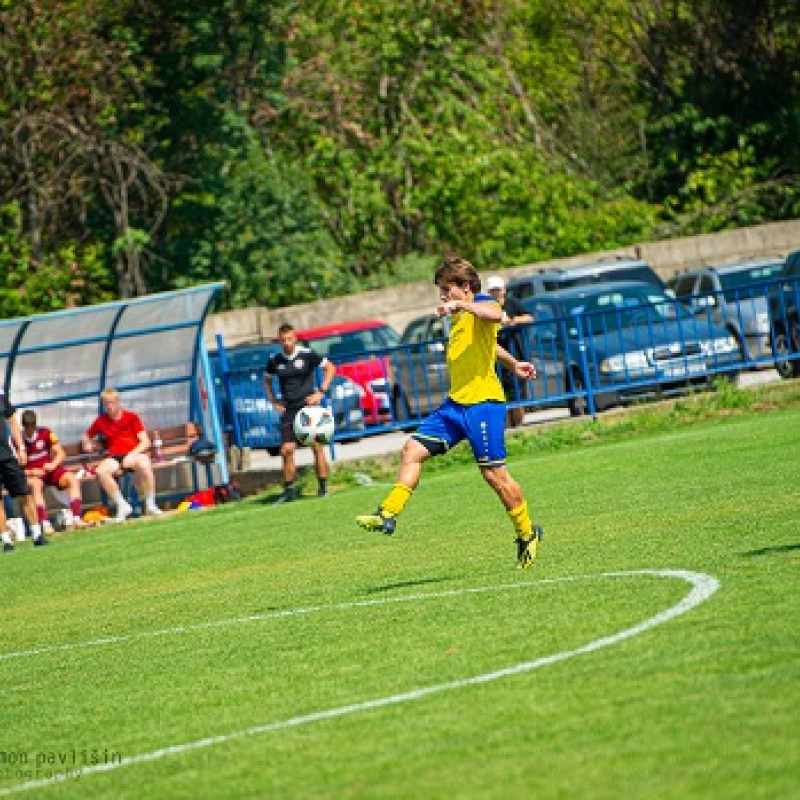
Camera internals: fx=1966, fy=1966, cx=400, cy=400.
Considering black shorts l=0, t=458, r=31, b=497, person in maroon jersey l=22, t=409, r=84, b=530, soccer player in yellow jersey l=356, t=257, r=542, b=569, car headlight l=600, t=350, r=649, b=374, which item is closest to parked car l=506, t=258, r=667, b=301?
car headlight l=600, t=350, r=649, b=374

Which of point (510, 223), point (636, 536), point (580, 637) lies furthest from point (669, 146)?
point (580, 637)

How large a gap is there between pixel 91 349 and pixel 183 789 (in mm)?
20274

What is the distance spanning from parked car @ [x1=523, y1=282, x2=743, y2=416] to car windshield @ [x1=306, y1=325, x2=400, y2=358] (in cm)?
700

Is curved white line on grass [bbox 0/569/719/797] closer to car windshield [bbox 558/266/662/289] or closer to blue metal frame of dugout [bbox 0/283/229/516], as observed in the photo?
blue metal frame of dugout [bbox 0/283/229/516]

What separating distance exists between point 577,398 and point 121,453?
229 inches

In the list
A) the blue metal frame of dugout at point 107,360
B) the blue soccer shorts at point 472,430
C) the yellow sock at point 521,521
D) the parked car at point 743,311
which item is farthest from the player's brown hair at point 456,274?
the blue metal frame of dugout at point 107,360

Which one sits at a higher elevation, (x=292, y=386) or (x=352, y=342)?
(x=352, y=342)

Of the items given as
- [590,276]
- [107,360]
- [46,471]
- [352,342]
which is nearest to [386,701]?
[46,471]

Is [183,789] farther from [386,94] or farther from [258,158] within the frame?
[386,94]

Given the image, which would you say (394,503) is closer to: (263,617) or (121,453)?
(263,617)

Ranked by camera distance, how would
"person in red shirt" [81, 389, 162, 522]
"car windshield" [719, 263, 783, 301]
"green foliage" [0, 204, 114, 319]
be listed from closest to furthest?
"person in red shirt" [81, 389, 162, 522], "car windshield" [719, 263, 783, 301], "green foliage" [0, 204, 114, 319]

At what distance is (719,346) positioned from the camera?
25234mm

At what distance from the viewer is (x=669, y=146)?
169 feet

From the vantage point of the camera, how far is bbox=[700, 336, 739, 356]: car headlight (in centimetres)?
2517
